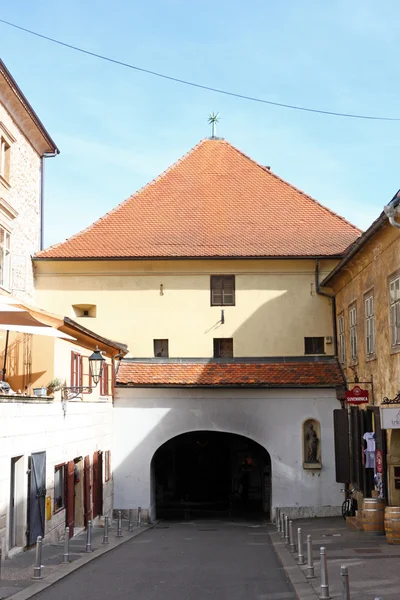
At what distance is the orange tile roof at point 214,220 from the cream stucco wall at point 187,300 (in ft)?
1.69

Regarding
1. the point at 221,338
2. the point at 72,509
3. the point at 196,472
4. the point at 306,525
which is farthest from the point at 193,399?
the point at 196,472

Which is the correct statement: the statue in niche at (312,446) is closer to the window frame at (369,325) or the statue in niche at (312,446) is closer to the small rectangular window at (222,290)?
the window frame at (369,325)

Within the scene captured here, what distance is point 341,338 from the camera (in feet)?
89.2

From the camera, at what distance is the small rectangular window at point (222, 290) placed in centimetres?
2842

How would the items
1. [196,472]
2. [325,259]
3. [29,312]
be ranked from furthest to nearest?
[196,472]
[325,259]
[29,312]

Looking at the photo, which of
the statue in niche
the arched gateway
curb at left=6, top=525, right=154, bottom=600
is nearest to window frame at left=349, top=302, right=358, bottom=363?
the statue in niche

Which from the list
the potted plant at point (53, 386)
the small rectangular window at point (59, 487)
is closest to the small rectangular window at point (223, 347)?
the small rectangular window at point (59, 487)

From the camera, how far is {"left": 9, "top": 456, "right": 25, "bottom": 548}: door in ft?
51.9

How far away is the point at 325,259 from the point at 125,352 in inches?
305

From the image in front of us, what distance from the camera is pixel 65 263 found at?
28.2 metres

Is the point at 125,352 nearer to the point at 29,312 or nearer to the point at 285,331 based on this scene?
the point at 285,331

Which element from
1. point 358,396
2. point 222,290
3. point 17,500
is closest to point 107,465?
point 222,290

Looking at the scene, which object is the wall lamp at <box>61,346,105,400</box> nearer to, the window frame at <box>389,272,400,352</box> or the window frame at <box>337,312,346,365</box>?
the window frame at <box>389,272,400,352</box>

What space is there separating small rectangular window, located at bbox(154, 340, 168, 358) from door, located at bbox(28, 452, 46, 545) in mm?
11156
